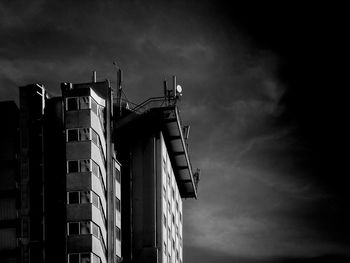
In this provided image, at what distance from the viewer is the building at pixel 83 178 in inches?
2995

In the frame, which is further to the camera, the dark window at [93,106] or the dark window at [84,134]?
the dark window at [93,106]

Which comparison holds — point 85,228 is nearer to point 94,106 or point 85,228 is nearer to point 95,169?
point 95,169

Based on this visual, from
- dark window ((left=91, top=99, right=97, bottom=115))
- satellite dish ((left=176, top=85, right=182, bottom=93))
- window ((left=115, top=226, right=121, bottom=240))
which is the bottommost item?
window ((left=115, top=226, right=121, bottom=240))

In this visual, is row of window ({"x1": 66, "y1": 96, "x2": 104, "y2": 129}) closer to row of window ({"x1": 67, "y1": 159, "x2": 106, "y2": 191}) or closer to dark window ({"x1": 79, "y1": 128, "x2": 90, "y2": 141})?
dark window ({"x1": 79, "y1": 128, "x2": 90, "y2": 141})

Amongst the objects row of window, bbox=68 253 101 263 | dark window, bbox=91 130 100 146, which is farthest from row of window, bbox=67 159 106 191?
row of window, bbox=68 253 101 263

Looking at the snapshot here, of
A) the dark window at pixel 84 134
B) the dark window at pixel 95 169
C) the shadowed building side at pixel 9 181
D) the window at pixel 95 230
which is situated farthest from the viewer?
the shadowed building side at pixel 9 181

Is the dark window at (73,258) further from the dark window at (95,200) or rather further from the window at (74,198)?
the dark window at (95,200)

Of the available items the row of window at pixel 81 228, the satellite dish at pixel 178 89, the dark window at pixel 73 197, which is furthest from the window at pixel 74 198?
the satellite dish at pixel 178 89

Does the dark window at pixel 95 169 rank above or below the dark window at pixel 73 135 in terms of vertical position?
below

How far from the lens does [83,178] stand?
7700 cm

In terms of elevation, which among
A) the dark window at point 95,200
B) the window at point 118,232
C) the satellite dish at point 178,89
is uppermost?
the satellite dish at point 178,89

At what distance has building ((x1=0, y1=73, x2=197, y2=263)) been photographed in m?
76.1

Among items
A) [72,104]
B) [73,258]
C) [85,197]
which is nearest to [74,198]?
[85,197]

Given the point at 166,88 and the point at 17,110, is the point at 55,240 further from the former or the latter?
the point at 166,88
